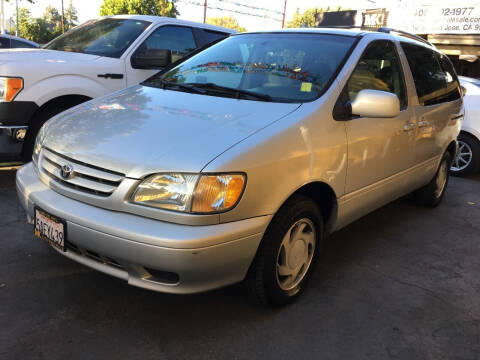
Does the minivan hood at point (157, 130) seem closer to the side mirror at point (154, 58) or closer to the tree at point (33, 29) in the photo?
the side mirror at point (154, 58)

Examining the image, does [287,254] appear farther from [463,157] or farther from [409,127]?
[463,157]

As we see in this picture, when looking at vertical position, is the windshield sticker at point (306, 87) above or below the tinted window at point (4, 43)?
above

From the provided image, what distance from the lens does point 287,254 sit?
2.72 m

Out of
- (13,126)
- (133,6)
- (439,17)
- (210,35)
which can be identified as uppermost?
(133,6)

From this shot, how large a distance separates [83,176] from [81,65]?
8.66ft

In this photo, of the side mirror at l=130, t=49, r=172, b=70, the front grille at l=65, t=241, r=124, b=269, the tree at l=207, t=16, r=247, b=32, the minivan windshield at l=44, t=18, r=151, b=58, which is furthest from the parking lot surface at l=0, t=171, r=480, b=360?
the tree at l=207, t=16, r=247, b=32

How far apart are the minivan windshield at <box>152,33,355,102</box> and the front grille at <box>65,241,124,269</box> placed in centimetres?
132

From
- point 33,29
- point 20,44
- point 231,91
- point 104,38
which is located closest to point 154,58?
point 104,38

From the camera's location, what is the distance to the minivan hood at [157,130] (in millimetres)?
2318

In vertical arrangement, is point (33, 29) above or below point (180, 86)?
below

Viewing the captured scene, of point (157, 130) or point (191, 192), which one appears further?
Answer: point (157, 130)

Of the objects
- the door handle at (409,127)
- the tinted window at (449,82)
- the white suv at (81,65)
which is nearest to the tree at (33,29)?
the white suv at (81,65)

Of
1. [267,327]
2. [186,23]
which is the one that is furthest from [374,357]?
[186,23]

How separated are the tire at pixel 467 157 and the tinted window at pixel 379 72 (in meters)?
3.48
